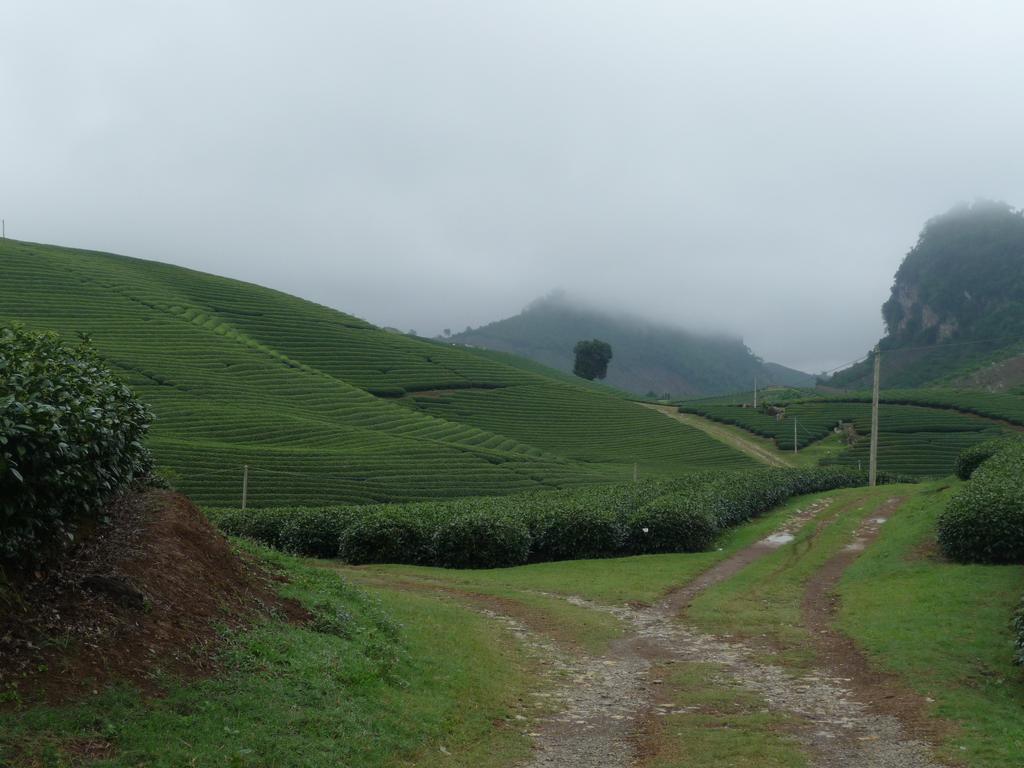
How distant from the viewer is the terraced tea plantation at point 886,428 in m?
60.8

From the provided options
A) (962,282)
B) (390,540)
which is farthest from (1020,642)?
(962,282)

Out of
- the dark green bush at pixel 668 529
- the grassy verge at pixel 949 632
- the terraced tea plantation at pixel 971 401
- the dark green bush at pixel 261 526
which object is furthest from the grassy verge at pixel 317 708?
the terraced tea plantation at pixel 971 401

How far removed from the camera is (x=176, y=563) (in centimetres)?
874

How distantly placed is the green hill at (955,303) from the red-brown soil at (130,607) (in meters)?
118

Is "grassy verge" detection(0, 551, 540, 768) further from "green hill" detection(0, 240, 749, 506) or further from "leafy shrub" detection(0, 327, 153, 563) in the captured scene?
"green hill" detection(0, 240, 749, 506)

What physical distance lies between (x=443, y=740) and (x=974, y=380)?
11321 centimetres

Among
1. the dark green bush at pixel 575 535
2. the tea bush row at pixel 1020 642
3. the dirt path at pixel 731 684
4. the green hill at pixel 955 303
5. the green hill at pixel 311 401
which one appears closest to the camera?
the dirt path at pixel 731 684

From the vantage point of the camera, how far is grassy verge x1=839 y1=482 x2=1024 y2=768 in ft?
26.4

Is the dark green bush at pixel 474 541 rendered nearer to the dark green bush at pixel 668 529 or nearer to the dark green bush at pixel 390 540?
the dark green bush at pixel 390 540

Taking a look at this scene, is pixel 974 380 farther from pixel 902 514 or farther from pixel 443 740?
pixel 443 740

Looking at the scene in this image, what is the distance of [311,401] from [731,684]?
156 ft

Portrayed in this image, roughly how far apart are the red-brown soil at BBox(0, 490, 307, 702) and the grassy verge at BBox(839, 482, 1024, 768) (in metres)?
6.54

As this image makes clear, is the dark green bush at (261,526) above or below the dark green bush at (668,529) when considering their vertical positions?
below

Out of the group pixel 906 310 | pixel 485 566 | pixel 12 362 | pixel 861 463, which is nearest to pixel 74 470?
pixel 12 362
